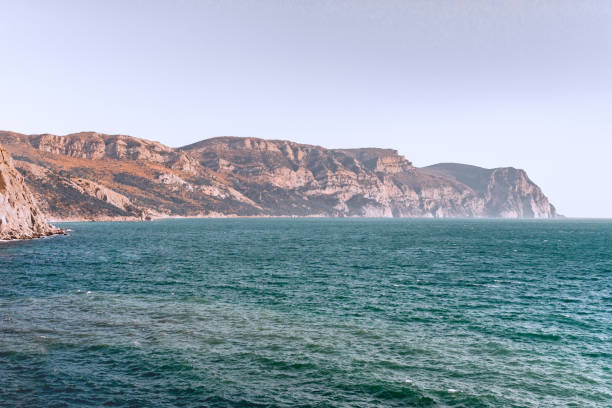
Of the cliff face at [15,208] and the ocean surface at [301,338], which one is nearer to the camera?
the ocean surface at [301,338]

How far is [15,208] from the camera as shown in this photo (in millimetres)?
115125

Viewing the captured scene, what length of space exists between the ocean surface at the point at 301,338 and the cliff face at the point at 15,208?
52.7 m

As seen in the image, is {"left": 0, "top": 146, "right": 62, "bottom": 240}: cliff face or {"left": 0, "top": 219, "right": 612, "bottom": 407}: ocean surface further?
{"left": 0, "top": 146, "right": 62, "bottom": 240}: cliff face

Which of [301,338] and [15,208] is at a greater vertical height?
[15,208]

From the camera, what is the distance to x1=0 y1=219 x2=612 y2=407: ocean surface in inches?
938

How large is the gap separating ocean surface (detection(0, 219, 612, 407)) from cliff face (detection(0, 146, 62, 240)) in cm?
5270

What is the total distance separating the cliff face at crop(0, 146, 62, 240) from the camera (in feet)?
353

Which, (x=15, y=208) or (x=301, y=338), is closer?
A: (x=301, y=338)

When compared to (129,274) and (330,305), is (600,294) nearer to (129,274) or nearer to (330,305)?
(330,305)

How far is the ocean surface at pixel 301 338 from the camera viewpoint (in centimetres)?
2381

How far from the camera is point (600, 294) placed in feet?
171

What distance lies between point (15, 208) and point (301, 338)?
117 meters

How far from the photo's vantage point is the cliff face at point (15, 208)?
108m

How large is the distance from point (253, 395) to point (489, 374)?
15966 mm
